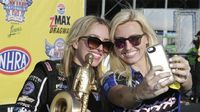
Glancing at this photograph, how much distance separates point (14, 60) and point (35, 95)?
2.62 m

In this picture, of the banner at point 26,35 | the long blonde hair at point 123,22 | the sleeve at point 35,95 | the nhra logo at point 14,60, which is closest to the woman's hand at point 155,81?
the long blonde hair at point 123,22

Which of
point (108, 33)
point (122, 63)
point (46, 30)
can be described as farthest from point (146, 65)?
point (46, 30)

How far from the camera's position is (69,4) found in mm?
5398

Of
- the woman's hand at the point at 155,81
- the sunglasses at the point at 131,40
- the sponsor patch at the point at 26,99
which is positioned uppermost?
the sunglasses at the point at 131,40

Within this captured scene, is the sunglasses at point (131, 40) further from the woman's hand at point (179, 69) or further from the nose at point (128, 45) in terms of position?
the woman's hand at point (179, 69)

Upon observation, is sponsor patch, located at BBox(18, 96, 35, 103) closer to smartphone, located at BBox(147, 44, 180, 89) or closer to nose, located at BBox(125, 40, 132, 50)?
nose, located at BBox(125, 40, 132, 50)

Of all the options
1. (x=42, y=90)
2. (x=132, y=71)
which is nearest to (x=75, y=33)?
(x=42, y=90)

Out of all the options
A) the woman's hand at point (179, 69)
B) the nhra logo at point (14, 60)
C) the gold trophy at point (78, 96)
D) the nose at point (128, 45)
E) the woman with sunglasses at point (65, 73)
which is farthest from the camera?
the nhra logo at point (14, 60)

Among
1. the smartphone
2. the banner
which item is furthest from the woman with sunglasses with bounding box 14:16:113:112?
the banner

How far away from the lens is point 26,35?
16.1 feet

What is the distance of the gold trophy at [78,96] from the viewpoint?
1.63 m

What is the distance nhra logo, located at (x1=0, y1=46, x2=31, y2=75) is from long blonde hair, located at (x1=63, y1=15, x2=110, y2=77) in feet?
7.70

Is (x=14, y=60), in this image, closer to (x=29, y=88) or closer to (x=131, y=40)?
(x=29, y=88)

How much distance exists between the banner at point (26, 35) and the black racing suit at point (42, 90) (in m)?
2.29
